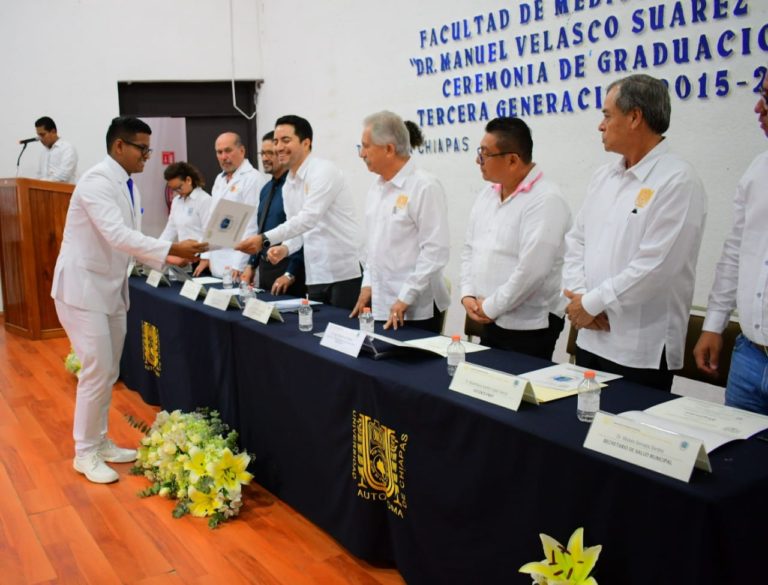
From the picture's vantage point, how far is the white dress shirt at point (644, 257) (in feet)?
6.29

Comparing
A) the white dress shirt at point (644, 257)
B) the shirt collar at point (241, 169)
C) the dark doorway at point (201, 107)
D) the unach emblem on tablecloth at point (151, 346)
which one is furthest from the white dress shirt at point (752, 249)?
the dark doorway at point (201, 107)

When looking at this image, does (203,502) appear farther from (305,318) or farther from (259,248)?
(259,248)

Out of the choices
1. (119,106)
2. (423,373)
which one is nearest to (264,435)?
(423,373)

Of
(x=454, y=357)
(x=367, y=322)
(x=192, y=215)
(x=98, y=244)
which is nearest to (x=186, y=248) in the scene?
(x=98, y=244)

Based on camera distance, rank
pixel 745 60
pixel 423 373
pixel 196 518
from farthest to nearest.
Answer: pixel 745 60, pixel 196 518, pixel 423 373

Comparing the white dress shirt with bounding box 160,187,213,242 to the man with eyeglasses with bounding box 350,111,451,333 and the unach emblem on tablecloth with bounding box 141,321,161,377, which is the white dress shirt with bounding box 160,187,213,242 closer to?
the unach emblem on tablecloth with bounding box 141,321,161,377

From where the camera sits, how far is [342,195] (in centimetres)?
353

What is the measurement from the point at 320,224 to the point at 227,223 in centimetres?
58

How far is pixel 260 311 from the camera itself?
8.82 feet

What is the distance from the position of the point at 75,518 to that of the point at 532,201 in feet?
6.91

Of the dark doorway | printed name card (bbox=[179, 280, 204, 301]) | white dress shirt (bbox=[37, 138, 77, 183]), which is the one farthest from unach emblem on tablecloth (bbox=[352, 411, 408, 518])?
the dark doorway

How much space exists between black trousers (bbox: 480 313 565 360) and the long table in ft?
1.05

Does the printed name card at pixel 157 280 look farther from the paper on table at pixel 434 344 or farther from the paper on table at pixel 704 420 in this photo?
the paper on table at pixel 704 420

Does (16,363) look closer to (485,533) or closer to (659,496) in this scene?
(485,533)
